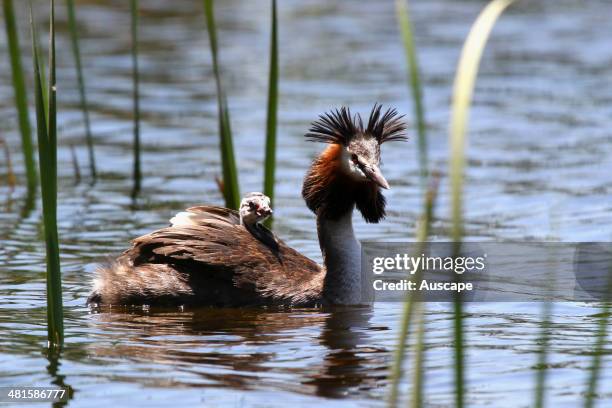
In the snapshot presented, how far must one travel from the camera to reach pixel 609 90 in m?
18.3

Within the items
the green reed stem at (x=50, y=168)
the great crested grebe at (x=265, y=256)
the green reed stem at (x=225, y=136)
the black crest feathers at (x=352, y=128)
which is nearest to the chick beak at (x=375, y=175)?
the great crested grebe at (x=265, y=256)

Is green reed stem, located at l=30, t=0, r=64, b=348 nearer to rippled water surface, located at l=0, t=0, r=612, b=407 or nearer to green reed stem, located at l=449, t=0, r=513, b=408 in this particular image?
rippled water surface, located at l=0, t=0, r=612, b=407

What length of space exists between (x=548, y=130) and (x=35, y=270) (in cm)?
811

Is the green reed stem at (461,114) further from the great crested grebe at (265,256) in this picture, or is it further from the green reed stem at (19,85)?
the green reed stem at (19,85)

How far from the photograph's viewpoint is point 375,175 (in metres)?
8.51

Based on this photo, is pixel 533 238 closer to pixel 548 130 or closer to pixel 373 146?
pixel 373 146

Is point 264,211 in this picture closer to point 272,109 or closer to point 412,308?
point 272,109

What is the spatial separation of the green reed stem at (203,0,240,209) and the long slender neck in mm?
1009

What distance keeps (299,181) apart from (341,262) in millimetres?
4822

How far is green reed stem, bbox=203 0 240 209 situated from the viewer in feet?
29.8

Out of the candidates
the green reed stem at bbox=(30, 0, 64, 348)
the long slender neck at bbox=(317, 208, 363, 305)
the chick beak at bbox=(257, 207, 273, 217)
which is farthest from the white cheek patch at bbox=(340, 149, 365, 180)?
the green reed stem at bbox=(30, 0, 64, 348)

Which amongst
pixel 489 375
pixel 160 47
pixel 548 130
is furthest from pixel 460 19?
pixel 489 375

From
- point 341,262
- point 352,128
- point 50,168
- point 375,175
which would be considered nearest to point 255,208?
point 341,262

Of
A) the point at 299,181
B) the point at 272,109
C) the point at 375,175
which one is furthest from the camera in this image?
the point at 299,181
